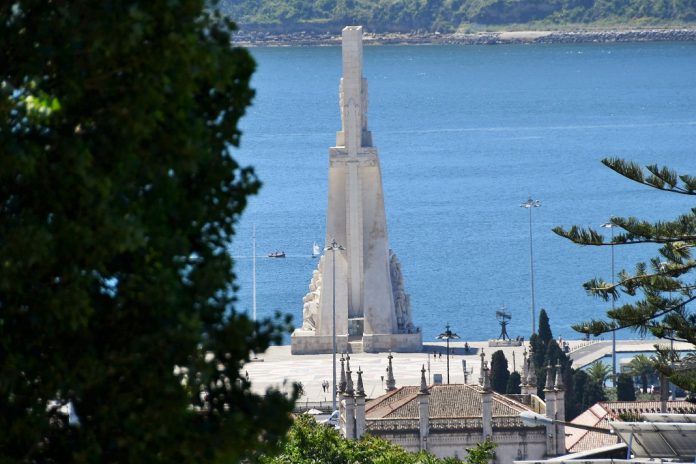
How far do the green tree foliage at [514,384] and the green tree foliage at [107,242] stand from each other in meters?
40.1

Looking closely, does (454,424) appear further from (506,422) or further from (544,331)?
(544,331)

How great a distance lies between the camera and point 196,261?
10.0m

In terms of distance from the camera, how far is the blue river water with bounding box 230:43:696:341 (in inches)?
3187

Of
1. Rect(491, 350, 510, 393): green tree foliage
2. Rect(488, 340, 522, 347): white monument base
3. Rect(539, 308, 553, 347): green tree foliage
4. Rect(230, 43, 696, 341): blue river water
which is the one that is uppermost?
Rect(230, 43, 696, 341): blue river water

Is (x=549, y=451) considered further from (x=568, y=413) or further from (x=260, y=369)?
(x=260, y=369)

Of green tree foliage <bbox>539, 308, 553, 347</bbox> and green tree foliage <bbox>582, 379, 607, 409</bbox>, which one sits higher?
green tree foliage <bbox>539, 308, 553, 347</bbox>

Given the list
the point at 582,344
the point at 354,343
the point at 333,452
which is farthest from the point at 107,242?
the point at 582,344

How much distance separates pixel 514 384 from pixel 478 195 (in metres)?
65.7

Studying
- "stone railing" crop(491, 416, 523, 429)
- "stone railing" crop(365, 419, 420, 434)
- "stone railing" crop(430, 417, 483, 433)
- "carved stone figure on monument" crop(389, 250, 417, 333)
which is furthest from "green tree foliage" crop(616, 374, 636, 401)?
"carved stone figure on monument" crop(389, 250, 417, 333)

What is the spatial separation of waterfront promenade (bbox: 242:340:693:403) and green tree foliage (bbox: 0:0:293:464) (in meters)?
40.8

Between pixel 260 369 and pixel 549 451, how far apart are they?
648 inches

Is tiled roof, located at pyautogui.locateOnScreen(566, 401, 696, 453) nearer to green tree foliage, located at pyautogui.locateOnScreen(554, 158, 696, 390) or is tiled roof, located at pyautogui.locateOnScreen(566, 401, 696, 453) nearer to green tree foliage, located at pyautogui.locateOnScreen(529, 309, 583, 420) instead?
green tree foliage, located at pyautogui.locateOnScreen(529, 309, 583, 420)

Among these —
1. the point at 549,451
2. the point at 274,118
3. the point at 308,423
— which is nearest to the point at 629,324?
the point at 308,423

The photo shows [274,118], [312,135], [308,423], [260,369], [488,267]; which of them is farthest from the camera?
[274,118]
